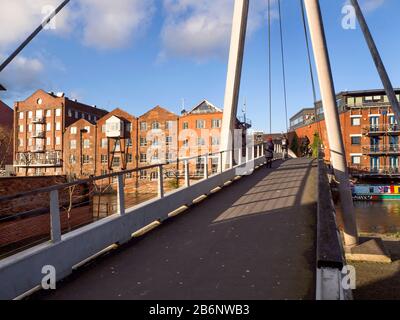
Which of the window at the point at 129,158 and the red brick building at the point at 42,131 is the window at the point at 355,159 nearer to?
the window at the point at 129,158

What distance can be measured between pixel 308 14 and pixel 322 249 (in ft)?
42.8

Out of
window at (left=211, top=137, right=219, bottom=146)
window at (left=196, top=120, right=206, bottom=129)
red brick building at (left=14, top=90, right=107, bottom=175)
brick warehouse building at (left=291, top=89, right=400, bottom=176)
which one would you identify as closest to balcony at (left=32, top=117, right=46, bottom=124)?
red brick building at (left=14, top=90, right=107, bottom=175)

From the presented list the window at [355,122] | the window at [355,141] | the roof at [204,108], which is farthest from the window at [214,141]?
the window at [355,122]

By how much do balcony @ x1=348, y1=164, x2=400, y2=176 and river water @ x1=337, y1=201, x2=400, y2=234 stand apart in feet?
24.1

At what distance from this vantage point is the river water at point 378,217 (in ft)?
97.3

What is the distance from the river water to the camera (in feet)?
97.3

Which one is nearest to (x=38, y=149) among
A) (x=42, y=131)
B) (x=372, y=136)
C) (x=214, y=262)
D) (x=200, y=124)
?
(x=42, y=131)

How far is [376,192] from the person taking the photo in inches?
1797

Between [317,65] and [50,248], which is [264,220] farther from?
[317,65]

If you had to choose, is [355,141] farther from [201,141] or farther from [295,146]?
[201,141]

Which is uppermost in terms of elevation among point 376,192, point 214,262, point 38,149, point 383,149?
point 38,149

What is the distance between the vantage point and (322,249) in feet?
9.62

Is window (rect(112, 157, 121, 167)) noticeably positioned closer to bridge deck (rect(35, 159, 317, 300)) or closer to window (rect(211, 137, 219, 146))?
window (rect(211, 137, 219, 146))

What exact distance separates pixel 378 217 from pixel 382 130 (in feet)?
66.3
